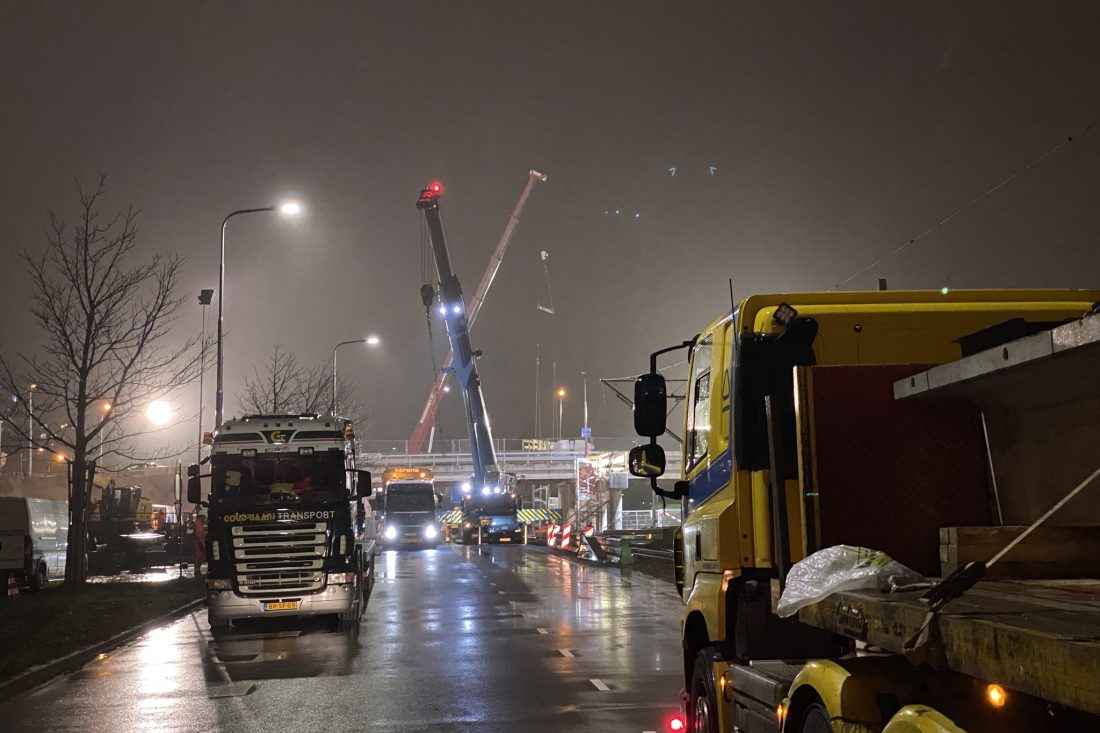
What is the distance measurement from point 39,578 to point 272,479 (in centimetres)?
1160

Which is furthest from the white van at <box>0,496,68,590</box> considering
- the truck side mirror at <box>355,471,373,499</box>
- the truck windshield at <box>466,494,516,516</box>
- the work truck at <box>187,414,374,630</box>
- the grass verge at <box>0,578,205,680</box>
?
the truck windshield at <box>466,494,516,516</box>

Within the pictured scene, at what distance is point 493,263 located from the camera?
10750cm

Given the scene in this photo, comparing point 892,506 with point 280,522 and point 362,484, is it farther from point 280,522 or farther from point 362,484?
point 362,484

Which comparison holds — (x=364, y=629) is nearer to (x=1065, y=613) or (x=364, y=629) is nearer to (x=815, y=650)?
(x=815, y=650)

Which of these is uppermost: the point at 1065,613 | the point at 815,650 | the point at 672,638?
the point at 1065,613

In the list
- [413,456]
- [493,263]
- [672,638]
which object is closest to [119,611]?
[672,638]

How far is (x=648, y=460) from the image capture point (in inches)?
302

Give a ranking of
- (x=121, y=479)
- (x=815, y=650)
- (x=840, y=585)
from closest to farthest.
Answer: (x=840, y=585) < (x=815, y=650) < (x=121, y=479)

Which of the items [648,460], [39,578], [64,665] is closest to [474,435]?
[39,578]

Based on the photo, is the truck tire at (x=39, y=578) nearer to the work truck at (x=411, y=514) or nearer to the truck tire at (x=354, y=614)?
the truck tire at (x=354, y=614)

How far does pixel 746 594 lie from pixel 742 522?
393 mm

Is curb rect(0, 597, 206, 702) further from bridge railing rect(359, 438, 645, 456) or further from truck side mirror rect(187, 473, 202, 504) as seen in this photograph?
bridge railing rect(359, 438, 645, 456)

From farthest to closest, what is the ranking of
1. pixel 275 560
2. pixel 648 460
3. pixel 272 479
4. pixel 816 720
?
pixel 272 479 → pixel 275 560 → pixel 648 460 → pixel 816 720

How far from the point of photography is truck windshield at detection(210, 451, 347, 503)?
1719 cm
